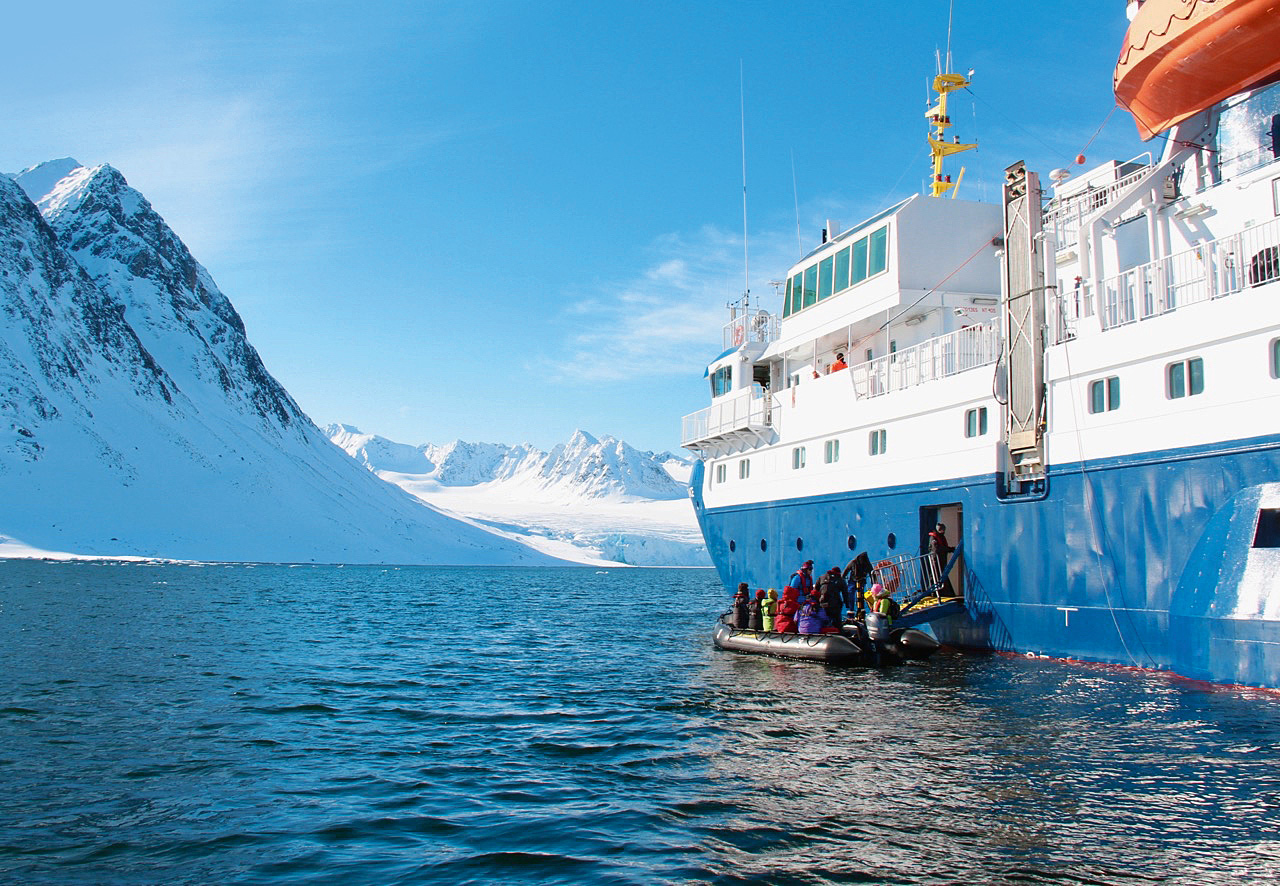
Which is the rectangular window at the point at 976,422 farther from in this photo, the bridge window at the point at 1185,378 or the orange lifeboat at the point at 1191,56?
the orange lifeboat at the point at 1191,56

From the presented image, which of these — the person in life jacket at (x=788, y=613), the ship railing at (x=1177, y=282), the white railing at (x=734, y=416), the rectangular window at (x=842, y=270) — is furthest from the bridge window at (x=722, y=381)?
the ship railing at (x=1177, y=282)

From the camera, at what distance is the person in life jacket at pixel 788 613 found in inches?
833

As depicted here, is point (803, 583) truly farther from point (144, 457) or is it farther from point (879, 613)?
point (144, 457)

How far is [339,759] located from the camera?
12.2 m

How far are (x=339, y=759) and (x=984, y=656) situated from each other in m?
13.3

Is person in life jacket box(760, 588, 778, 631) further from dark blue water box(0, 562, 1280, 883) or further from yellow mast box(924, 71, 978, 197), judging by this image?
yellow mast box(924, 71, 978, 197)

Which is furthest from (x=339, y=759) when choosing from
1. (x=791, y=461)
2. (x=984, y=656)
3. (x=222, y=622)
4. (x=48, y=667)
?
(x=222, y=622)

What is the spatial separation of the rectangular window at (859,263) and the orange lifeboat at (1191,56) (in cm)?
711

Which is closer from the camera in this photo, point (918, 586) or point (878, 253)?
point (918, 586)

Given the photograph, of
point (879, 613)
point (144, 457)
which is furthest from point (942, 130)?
point (144, 457)

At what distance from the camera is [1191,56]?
1786cm

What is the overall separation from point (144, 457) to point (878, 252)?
14189cm

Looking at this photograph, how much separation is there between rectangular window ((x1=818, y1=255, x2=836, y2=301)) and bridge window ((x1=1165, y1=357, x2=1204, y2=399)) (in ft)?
39.4

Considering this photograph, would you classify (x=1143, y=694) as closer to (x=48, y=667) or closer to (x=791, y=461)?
(x=791, y=461)
